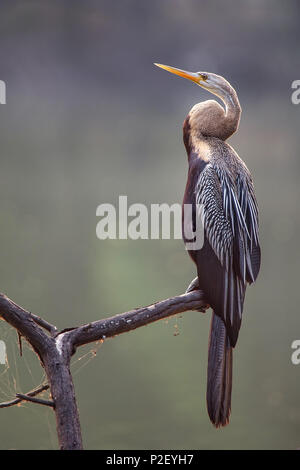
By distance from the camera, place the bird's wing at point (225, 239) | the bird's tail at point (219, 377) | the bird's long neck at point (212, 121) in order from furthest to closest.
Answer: the bird's long neck at point (212, 121)
the bird's wing at point (225, 239)
the bird's tail at point (219, 377)

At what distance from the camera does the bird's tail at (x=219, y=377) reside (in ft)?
6.57

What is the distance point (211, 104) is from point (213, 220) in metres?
→ 0.63

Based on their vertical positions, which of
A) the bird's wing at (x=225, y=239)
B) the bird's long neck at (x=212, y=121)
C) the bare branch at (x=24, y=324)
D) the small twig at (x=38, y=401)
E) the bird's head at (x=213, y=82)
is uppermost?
the bird's head at (x=213, y=82)

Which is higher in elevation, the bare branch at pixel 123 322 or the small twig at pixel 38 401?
the bare branch at pixel 123 322

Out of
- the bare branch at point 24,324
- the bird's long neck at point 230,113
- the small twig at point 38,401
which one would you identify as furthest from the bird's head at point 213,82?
the small twig at point 38,401

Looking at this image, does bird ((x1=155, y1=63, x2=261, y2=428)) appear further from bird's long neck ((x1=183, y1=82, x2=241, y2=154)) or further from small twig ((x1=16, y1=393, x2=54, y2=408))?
small twig ((x1=16, y1=393, x2=54, y2=408))

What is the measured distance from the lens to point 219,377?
2.02 meters

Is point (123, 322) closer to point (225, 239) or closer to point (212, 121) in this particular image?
point (225, 239)

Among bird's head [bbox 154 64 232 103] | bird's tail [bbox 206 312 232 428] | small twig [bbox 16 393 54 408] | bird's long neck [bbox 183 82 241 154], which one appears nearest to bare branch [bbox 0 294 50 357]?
small twig [bbox 16 393 54 408]

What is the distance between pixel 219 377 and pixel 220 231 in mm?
619

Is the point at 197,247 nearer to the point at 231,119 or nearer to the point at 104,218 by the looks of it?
the point at 231,119

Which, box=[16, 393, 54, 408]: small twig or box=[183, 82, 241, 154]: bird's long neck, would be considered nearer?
box=[16, 393, 54, 408]: small twig

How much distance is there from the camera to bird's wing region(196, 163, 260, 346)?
7.09ft

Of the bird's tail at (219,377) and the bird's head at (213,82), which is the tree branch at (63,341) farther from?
the bird's head at (213,82)
